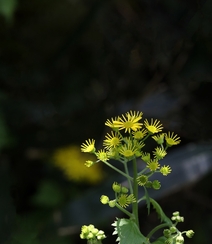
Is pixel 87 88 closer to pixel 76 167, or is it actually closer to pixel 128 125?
pixel 76 167

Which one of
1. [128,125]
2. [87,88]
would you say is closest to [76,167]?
[87,88]

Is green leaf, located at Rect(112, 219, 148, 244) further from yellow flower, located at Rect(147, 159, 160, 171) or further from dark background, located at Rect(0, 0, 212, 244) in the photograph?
dark background, located at Rect(0, 0, 212, 244)

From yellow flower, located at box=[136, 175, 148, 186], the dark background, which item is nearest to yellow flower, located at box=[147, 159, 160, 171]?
yellow flower, located at box=[136, 175, 148, 186]

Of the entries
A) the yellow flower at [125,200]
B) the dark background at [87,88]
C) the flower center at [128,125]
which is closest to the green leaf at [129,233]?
the yellow flower at [125,200]

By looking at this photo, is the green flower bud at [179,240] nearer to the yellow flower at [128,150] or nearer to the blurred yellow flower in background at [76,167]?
the yellow flower at [128,150]

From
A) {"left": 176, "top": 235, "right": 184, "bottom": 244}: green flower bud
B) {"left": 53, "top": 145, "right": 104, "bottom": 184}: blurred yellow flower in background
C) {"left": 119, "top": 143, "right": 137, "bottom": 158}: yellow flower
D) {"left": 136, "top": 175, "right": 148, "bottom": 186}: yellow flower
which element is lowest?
{"left": 176, "top": 235, "right": 184, "bottom": 244}: green flower bud

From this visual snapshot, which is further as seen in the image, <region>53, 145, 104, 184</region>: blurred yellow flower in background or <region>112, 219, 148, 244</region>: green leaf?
<region>53, 145, 104, 184</region>: blurred yellow flower in background

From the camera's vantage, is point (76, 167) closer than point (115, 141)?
No
